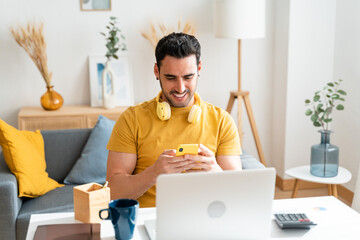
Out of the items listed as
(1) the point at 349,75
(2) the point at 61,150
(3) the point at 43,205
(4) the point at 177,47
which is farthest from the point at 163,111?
(1) the point at 349,75

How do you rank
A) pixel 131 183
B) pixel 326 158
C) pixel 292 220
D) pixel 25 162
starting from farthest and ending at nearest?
pixel 326 158
pixel 25 162
pixel 131 183
pixel 292 220

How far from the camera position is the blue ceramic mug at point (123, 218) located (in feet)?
5.06

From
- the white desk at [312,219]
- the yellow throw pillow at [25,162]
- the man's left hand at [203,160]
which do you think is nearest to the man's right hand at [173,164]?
the man's left hand at [203,160]

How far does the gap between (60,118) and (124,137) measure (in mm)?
1747

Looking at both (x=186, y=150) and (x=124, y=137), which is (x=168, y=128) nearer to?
(x=124, y=137)

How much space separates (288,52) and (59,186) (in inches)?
84.0

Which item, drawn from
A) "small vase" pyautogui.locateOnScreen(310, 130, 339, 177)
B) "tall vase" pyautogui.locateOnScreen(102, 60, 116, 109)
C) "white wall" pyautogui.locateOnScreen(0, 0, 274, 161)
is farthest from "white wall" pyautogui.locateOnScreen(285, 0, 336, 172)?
"tall vase" pyautogui.locateOnScreen(102, 60, 116, 109)

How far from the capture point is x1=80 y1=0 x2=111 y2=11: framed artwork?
404cm

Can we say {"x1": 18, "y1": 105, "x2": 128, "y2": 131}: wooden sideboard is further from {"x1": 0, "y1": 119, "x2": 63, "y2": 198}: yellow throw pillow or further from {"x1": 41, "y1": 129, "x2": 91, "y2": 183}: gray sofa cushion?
{"x1": 0, "y1": 119, "x2": 63, "y2": 198}: yellow throw pillow

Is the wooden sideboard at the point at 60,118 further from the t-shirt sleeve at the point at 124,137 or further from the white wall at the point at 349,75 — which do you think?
the white wall at the point at 349,75

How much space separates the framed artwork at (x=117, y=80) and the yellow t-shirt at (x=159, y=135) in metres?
1.89

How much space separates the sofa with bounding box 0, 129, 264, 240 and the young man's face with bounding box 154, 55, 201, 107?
100 cm

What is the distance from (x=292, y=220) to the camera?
1.71 metres

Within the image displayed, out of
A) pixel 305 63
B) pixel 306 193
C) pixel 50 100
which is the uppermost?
pixel 305 63
